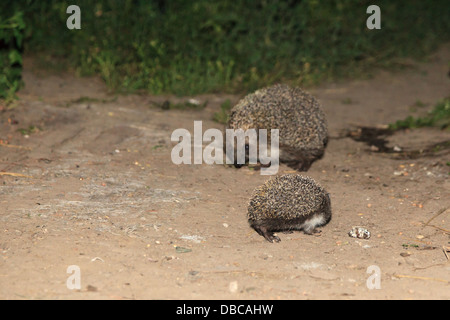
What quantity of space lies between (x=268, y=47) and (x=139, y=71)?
2726mm

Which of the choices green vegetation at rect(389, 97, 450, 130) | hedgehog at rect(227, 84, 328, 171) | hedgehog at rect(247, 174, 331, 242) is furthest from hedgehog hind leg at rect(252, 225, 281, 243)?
green vegetation at rect(389, 97, 450, 130)

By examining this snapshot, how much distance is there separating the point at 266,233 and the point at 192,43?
630cm

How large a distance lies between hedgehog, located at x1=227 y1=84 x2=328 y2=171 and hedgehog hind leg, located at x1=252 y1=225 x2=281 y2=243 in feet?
7.50

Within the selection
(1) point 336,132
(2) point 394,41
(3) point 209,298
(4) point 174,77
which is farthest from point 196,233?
(2) point 394,41

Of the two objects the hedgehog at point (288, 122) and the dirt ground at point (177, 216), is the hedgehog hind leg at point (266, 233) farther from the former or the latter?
the hedgehog at point (288, 122)

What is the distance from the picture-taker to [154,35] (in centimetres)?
1092

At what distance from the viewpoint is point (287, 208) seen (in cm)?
565

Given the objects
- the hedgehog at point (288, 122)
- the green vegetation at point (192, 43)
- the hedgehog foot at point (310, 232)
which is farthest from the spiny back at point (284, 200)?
the green vegetation at point (192, 43)

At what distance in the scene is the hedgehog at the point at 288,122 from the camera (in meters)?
7.79

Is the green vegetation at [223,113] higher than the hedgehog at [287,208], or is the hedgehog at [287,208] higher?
the green vegetation at [223,113]

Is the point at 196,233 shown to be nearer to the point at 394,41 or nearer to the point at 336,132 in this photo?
the point at 336,132

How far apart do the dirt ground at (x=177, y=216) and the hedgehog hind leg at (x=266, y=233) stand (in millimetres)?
95

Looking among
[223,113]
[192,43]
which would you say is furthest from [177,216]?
[192,43]

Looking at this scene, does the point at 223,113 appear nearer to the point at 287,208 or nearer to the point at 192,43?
the point at 192,43
